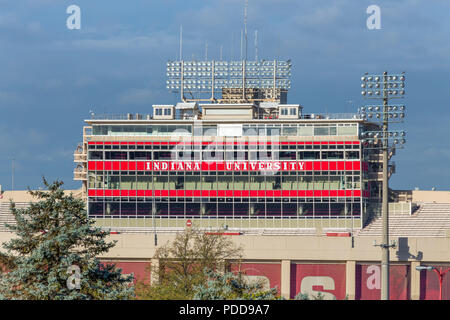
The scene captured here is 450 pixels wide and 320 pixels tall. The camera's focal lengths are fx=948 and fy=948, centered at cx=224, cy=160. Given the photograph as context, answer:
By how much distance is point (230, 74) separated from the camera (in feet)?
519

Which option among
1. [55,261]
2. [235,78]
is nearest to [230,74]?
[235,78]

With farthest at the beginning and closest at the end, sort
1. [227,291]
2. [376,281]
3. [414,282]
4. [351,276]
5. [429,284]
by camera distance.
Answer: [376,281]
[351,276]
[429,284]
[414,282]
[227,291]

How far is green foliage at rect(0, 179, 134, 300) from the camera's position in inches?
1774

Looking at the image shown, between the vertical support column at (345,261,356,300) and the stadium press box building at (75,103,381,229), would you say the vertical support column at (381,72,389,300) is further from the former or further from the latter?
the stadium press box building at (75,103,381,229)

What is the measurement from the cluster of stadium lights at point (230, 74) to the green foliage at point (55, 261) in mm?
107653

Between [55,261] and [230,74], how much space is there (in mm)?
113268

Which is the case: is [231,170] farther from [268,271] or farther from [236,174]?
[268,271]

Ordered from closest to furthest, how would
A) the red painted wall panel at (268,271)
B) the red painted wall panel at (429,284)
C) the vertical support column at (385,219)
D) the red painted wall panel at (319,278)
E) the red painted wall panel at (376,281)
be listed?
the vertical support column at (385,219) < the red painted wall panel at (376,281) < the red painted wall panel at (429,284) < the red painted wall panel at (268,271) < the red painted wall panel at (319,278)

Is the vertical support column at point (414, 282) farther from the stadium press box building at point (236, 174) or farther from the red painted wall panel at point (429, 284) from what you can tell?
the stadium press box building at point (236, 174)

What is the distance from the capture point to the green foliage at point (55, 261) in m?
45.1

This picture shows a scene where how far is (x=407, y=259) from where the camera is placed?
100 m

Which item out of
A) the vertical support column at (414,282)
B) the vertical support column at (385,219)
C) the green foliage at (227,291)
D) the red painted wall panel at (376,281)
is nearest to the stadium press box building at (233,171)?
the red painted wall panel at (376,281)

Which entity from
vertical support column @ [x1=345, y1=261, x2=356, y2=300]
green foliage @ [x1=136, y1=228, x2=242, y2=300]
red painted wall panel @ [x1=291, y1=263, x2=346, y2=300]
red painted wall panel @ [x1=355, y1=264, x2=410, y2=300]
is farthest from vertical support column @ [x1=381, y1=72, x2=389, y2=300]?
red painted wall panel @ [x1=291, y1=263, x2=346, y2=300]
